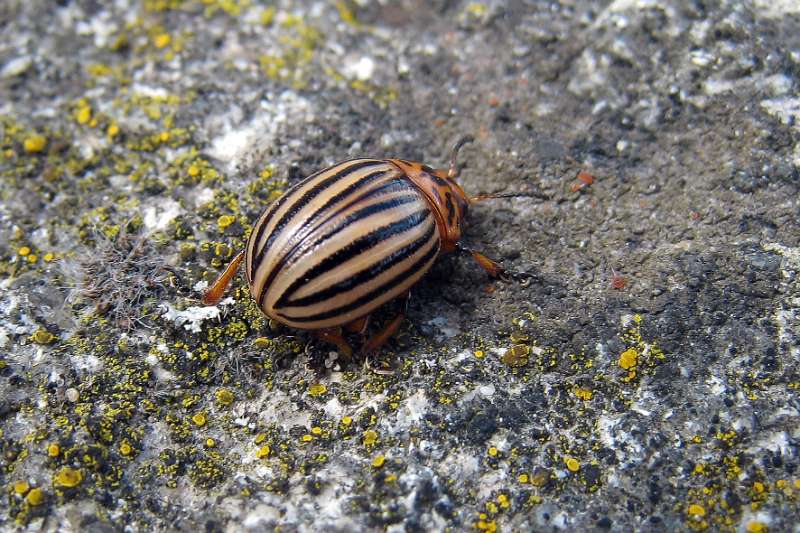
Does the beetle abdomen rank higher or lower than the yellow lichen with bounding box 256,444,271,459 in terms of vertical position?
higher

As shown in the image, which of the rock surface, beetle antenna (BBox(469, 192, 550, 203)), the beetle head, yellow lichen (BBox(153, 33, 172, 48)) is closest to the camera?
the rock surface

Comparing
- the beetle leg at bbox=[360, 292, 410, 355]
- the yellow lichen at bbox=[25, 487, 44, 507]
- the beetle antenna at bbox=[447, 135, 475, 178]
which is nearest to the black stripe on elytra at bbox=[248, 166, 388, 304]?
the beetle leg at bbox=[360, 292, 410, 355]

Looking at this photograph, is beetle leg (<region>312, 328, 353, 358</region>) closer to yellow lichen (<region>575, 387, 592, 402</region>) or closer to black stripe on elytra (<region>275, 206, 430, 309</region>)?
black stripe on elytra (<region>275, 206, 430, 309</region>)

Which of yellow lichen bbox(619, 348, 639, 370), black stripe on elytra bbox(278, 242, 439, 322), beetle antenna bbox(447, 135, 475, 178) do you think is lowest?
yellow lichen bbox(619, 348, 639, 370)

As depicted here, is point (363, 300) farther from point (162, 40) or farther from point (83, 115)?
point (162, 40)

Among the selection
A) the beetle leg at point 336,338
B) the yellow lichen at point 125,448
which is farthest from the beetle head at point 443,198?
the yellow lichen at point 125,448

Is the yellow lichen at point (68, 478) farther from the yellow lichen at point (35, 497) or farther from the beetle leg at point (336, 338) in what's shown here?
the beetle leg at point (336, 338)

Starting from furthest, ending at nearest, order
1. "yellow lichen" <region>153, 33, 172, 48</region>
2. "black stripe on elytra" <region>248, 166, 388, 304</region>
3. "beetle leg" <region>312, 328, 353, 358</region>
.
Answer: "yellow lichen" <region>153, 33, 172, 48</region>
"beetle leg" <region>312, 328, 353, 358</region>
"black stripe on elytra" <region>248, 166, 388, 304</region>

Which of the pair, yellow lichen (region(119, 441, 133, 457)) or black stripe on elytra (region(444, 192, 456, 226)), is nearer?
→ yellow lichen (region(119, 441, 133, 457))

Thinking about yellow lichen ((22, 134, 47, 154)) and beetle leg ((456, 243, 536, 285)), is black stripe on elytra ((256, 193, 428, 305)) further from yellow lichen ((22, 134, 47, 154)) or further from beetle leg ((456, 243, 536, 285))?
yellow lichen ((22, 134, 47, 154))

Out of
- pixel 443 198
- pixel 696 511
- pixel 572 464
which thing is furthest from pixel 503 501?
pixel 443 198
